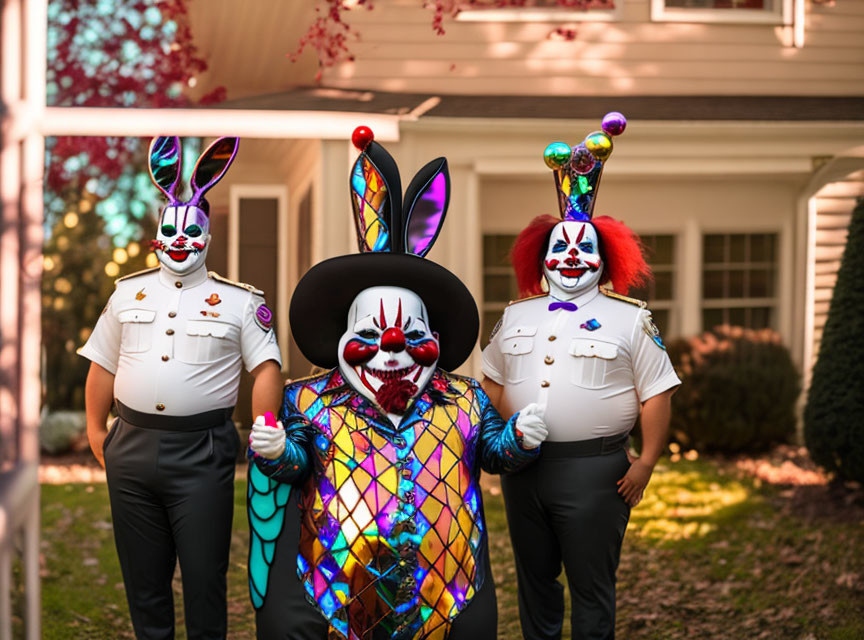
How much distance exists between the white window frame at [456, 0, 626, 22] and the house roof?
0.61 metres

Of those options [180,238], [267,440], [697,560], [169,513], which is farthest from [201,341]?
[697,560]

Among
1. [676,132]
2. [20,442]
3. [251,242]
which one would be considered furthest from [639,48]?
[20,442]

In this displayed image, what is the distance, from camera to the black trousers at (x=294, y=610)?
323 centimetres

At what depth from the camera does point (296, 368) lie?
7.80 m

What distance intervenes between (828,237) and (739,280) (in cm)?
88

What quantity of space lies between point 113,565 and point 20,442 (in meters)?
3.85

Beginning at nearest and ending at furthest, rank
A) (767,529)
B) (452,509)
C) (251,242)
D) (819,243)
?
(452,509) → (767,529) → (251,242) → (819,243)

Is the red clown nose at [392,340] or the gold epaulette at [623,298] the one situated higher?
the gold epaulette at [623,298]

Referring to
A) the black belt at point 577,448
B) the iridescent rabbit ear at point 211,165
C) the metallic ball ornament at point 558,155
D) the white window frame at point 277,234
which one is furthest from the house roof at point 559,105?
the black belt at point 577,448

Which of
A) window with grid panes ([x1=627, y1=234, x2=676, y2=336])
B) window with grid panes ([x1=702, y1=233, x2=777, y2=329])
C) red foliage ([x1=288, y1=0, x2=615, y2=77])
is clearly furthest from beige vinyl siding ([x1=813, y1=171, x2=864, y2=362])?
red foliage ([x1=288, y1=0, x2=615, y2=77])

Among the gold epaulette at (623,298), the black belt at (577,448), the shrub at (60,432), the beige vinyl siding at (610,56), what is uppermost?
the beige vinyl siding at (610,56)

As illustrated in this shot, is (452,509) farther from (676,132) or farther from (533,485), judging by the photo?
(676,132)

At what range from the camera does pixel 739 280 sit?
362 inches

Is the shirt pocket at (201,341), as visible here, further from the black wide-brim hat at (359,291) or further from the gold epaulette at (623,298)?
the gold epaulette at (623,298)
